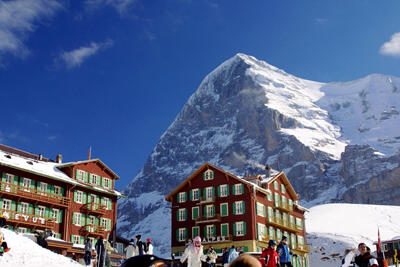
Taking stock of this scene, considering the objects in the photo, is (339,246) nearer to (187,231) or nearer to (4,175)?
(187,231)

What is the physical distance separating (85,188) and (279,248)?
34.3 m

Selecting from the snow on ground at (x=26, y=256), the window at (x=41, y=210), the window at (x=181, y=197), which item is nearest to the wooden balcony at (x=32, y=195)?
the window at (x=41, y=210)

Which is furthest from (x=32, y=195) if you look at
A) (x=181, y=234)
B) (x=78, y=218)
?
(x=181, y=234)

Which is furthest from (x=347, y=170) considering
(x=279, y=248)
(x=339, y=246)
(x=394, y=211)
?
(x=279, y=248)

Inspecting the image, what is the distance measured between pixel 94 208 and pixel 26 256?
2884cm

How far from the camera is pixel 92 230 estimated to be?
50.1m

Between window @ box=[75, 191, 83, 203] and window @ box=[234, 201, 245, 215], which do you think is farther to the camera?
window @ box=[234, 201, 245, 215]

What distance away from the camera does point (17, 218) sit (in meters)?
42.8

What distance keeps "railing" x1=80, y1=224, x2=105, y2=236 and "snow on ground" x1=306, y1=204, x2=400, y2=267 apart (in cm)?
3780

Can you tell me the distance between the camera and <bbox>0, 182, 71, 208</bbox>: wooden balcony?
4262cm

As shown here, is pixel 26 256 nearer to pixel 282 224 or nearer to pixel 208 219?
pixel 208 219

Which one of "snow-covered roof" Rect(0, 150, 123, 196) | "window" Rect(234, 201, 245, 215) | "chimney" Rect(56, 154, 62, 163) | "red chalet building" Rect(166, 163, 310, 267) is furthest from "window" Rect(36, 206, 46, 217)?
"window" Rect(234, 201, 245, 215)

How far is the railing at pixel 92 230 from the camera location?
49.2 meters

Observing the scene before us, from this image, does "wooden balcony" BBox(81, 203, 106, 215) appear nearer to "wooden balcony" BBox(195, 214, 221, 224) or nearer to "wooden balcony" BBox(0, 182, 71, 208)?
"wooden balcony" BBox(0, 182, 71, 208)
